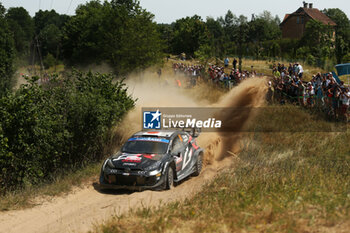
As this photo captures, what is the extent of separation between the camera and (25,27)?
475ft

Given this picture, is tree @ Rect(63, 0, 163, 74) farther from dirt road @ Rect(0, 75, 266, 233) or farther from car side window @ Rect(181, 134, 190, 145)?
car side window @ Rect(181, 134, 190, 145)

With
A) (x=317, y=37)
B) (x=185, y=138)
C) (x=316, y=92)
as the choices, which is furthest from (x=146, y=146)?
(x=317, y=37)

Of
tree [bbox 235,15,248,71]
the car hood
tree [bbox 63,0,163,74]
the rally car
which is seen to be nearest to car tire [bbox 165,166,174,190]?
the rally car

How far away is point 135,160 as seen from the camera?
11898 millimetres

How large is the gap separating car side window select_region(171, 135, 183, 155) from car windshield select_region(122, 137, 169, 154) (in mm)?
306

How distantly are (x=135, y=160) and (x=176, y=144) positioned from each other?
71.2 inches

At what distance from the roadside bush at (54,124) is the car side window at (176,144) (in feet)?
10.1

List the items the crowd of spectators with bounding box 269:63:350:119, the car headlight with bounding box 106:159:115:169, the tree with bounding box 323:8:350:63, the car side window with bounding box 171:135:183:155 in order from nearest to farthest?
the car headlight with bounding box 106:159:115:169, the car side window with bounding box 171:135:183:155, the crowd of spectators with bounding box 269:63:350:119, the tree with bounding box 323:8:350:63

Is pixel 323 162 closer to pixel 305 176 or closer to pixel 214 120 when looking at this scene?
pixel 305 176

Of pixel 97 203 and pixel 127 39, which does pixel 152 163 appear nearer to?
pixel 97 203

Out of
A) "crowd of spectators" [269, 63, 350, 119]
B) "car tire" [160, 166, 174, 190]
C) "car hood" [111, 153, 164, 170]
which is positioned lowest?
"car tire" [160, 166, 174, 190]

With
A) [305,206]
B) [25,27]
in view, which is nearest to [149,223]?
[305,206]

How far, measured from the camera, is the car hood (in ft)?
38.5

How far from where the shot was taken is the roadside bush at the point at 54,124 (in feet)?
39.9
